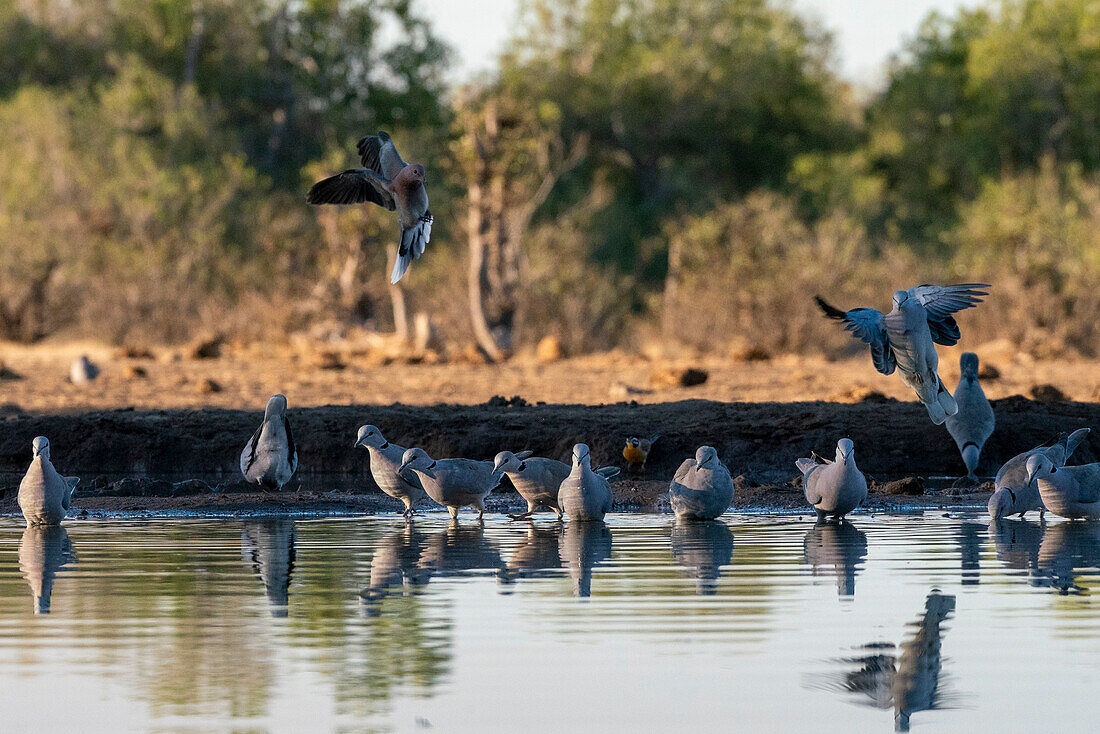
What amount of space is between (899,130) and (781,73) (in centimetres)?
408

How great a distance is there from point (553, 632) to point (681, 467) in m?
4.24

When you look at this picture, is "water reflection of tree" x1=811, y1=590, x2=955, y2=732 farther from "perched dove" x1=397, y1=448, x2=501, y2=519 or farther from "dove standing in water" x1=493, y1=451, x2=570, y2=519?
"dove standing in water" x1=493, y1=451, x2=570, y2=519

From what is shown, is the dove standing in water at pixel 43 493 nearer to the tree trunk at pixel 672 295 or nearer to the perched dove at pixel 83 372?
the perched dove at pixel 83 372

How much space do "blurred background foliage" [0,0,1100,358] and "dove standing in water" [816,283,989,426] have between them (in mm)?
18155

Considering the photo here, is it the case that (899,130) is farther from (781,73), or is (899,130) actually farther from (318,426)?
(318,426)

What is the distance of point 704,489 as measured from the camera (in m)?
9.38

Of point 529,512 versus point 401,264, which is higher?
point 401,264

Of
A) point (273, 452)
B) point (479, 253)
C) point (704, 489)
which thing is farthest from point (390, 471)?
point (479, 253)

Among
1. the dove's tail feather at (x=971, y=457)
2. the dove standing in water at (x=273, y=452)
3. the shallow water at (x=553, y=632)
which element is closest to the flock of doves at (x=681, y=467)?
the shallow water at (x=553, y=632)

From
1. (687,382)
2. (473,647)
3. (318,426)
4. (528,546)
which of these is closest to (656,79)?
(687,382)

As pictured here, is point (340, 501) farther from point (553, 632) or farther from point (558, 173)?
point (558, 173)

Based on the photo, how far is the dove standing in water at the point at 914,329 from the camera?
8.35 m

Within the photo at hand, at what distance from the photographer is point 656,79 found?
42.3m

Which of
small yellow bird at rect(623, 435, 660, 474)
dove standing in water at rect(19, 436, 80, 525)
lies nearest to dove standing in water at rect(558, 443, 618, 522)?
dove standing in water at rect(19, 436, 80, 525)
